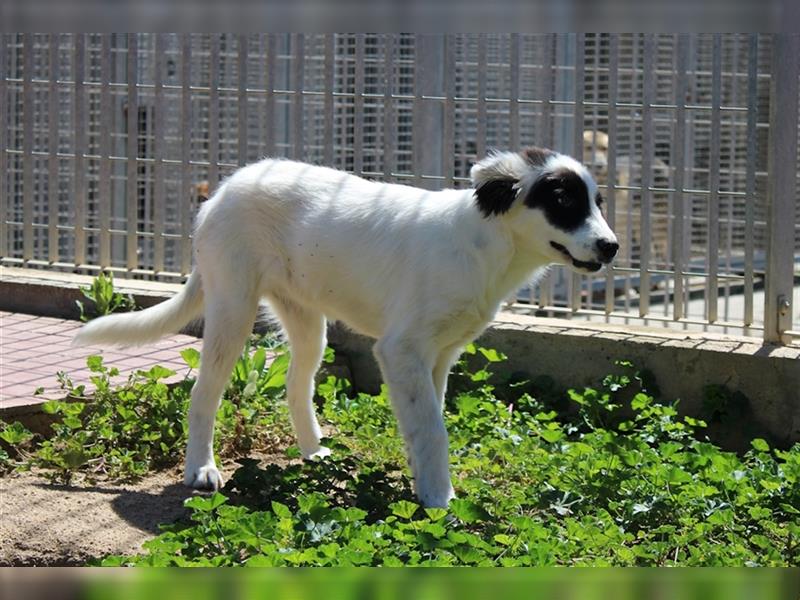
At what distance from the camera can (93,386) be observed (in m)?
5.94

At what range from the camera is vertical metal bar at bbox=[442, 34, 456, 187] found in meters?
6.64

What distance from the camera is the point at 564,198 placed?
4.55m

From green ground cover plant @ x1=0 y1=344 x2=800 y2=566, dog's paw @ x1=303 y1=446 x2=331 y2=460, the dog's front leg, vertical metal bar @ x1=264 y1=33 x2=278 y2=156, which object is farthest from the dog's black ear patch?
vertical metal bar @ x1=264 y1=33 x2=278 y2=156

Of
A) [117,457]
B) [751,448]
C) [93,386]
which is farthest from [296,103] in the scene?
[751,448]

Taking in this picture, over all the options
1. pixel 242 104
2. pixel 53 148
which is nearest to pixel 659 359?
pixel 242 104

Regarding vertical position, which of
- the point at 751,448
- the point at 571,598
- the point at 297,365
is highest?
the point at 571,598

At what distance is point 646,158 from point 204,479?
2911mm

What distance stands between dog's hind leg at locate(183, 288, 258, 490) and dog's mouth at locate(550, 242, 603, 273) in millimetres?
1328

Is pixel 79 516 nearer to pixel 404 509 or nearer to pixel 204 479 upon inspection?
pixel 204 479

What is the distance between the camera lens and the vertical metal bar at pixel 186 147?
7277 millimetres

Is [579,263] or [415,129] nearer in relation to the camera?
[579,263]

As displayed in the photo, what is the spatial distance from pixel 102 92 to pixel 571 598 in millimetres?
7282

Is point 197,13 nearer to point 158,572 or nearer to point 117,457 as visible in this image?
point 158,572

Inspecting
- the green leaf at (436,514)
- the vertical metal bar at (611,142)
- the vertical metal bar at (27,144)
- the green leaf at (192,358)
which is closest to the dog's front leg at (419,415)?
the green leaf at (436,514)
